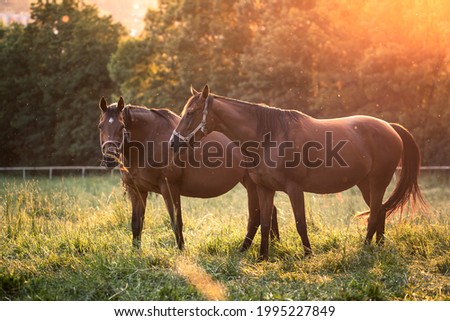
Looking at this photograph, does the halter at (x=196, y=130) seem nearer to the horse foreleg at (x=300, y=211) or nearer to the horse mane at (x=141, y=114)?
the horse mane at (x=141, y=114)

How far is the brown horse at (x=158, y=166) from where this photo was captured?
8413 mm

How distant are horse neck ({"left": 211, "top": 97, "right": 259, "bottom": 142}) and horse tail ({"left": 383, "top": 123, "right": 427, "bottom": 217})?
2625 millimetres

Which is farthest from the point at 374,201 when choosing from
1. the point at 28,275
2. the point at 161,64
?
the point at 161,64

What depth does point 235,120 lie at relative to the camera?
7.86 metres

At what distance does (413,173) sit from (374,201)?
3.36ft

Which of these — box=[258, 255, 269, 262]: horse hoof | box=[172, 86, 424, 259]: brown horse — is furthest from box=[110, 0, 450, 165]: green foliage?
box=[258, 255, 269, 262]: horse hoof

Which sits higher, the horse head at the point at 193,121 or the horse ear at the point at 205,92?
the horse ear at the point at 205,92

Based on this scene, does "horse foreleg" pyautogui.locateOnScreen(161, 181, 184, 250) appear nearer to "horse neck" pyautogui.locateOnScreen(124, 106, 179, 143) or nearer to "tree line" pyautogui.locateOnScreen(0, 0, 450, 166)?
"horse neck" pyautogui.locateOnScreen(124, 106, 179, 143)

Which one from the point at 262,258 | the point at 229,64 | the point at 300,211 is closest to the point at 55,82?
the point at 229,64

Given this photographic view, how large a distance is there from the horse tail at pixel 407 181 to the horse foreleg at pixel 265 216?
2.08 metres

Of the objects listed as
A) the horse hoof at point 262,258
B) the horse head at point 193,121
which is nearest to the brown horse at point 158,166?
the horse hoof at point 262,258

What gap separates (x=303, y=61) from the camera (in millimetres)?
25688

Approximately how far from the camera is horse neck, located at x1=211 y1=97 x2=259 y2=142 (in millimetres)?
7823
